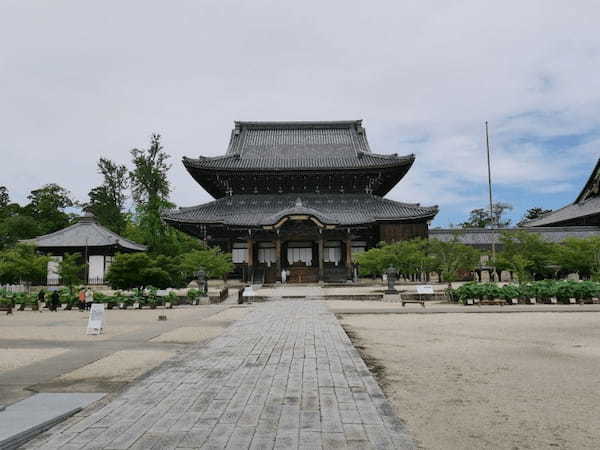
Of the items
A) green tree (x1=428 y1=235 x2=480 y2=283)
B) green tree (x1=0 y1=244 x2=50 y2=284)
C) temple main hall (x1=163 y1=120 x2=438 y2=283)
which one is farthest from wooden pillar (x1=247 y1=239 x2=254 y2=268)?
green tree (x1=428 y1=235 x2=480 y2=283)

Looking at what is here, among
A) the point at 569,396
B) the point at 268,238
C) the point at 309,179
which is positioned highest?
the point at 309,179

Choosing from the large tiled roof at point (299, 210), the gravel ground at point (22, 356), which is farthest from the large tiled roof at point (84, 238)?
the gravel ground at point (22, 356)

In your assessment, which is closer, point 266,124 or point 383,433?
point 383,433

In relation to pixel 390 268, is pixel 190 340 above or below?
below

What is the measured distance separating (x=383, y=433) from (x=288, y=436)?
0.89m

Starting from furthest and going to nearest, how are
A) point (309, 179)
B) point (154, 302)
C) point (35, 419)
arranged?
point (309, 179), point (154, 302), point (35, 419)

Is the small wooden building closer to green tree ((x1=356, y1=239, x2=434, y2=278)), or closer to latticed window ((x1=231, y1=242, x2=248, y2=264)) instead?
latticed window ((x1=231, y1=242, x2=248, y2=264))

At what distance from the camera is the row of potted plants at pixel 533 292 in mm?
18938

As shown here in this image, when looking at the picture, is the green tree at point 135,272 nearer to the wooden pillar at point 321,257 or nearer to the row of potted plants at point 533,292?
the row of potted plants at point 533,292

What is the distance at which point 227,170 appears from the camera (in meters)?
36.5

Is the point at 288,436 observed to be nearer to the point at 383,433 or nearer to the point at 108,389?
the point at 383,433

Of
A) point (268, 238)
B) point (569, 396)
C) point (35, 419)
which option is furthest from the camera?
point (268, 238)

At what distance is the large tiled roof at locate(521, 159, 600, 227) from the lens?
133ft

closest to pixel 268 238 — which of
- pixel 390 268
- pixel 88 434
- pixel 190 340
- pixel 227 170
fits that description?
pixel 227 170
